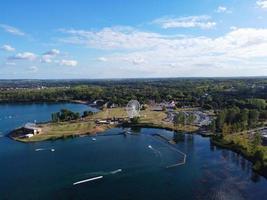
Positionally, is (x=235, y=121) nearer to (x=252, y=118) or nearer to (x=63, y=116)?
(x=252, y=118)

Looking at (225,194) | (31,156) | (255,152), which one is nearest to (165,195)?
(225,194)

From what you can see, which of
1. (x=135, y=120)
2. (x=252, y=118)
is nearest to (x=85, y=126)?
(x=135, y=120)

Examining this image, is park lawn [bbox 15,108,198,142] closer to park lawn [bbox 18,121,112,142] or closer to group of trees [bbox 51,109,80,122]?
park lawn [bbox 18,121,112,142]

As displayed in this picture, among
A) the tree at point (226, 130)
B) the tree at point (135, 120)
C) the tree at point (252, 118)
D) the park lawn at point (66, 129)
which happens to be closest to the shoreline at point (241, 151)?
the tree at point (226, 130)

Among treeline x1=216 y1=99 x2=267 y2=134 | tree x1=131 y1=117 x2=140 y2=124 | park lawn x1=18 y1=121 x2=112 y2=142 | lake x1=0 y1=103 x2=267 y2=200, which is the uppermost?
treeline x1=216 y1=99 x2=267 y2=134

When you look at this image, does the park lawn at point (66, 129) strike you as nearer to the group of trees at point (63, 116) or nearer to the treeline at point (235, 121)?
the group of trees at point (63, 116)

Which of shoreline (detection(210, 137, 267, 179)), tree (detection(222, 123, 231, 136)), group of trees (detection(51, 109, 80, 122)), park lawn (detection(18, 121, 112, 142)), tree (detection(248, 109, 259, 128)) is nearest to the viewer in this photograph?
shoreline (detection(210, 137, 267, 179))

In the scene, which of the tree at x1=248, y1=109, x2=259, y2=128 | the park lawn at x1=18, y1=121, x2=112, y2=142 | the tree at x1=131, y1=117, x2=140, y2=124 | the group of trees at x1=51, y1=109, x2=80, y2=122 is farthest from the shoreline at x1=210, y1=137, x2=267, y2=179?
the group of trees at x1=51, y1=109, x2=80, y2=122

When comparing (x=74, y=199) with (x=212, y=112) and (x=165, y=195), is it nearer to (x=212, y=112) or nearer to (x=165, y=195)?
(x=165, y=195)
